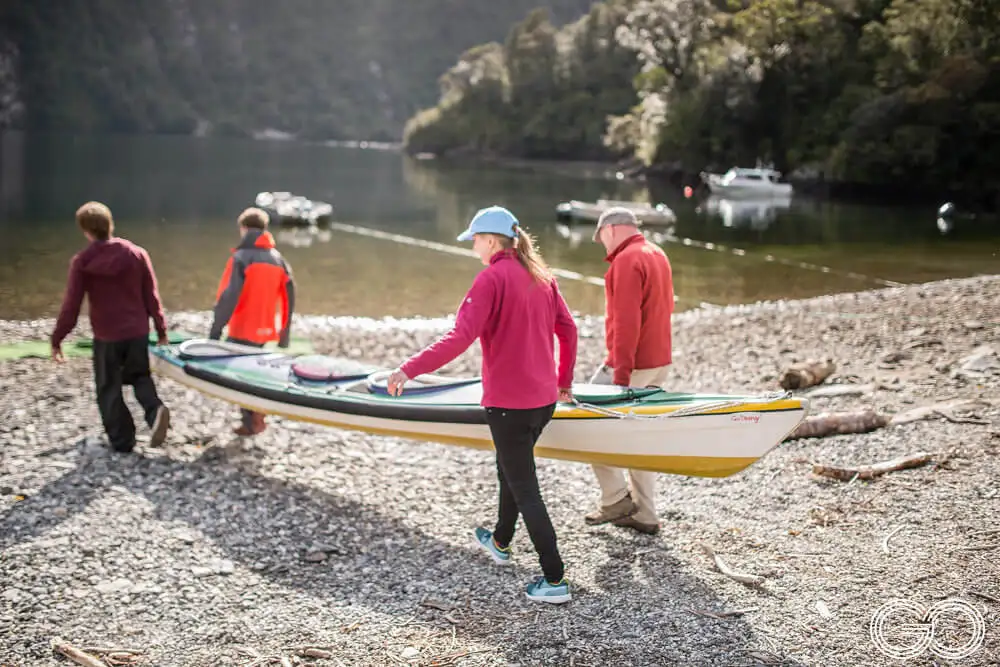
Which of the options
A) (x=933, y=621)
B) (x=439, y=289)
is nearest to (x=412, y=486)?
(x=933, y=621)

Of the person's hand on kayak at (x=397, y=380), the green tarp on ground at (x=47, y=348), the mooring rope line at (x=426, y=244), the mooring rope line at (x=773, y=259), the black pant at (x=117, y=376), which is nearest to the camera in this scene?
the person's hand on kayak at (x=397, y=380)

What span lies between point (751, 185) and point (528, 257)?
1928 inches

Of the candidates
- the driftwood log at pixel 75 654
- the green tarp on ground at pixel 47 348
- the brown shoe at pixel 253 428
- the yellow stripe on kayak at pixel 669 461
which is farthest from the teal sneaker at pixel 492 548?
the green tarp on ground at pixel 47 348

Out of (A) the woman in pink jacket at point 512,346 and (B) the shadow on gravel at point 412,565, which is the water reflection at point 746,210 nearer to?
(B) the shadow on gravel at point 412,565

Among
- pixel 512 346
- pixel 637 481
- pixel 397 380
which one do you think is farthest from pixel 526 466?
pixel 637 481

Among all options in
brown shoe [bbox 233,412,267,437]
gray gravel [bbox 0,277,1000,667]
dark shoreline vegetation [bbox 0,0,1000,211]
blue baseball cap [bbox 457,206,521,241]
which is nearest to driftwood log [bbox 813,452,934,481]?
gray gravel [bbox 0,277,1000,667]

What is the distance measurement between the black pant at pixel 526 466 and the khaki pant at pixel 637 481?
119 centimetres

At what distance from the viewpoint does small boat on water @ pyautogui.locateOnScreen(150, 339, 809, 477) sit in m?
6.09

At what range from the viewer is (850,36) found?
57.7m

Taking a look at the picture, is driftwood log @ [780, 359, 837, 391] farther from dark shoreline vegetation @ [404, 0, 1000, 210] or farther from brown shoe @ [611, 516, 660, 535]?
dark shoreline vegetation @ [404, 0, 1000, 210]

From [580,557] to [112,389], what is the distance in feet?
13.7

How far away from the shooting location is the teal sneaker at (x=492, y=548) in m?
5.97

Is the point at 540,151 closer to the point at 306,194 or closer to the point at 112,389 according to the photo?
the point at 306,194

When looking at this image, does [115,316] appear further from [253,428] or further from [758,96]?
[758,96]
